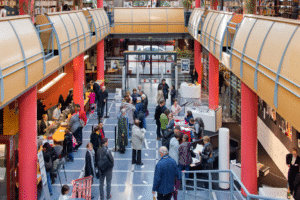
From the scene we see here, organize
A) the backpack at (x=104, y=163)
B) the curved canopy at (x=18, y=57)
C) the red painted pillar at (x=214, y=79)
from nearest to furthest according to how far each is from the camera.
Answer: the curved canopy at (x=18, y=57), the backpack at (x=104, y=163), the red painted pillar at (x=214, y=79)

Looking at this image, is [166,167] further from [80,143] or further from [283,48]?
[80,143]

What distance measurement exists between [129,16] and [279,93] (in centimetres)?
2182

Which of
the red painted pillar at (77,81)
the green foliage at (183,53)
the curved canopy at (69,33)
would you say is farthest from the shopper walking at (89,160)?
the green foliage at (183,53)

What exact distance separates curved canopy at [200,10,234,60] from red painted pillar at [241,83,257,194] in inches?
76.8

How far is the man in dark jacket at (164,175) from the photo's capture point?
26.2 feet

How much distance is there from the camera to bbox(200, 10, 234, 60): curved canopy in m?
11.4

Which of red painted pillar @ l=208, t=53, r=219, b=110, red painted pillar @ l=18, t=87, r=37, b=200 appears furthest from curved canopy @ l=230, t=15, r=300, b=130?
red painted pillar @ l=208, t=53, r=219, b=110

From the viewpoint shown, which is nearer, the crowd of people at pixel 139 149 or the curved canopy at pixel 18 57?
the curved canopy at pixel 18 57

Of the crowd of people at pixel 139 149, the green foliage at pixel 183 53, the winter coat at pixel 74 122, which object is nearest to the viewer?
the crowd of people at pixel 139 149

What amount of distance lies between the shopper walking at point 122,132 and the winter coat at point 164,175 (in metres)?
5.39

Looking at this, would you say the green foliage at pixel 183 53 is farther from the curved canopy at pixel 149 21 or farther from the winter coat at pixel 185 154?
the winter coat at pixel 185 154

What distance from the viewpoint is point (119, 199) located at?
10.6 meters

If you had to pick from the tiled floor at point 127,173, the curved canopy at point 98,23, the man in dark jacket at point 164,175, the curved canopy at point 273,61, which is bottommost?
the tiled floor at point 127,173

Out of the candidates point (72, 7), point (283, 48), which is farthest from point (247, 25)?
point (72, 7)
